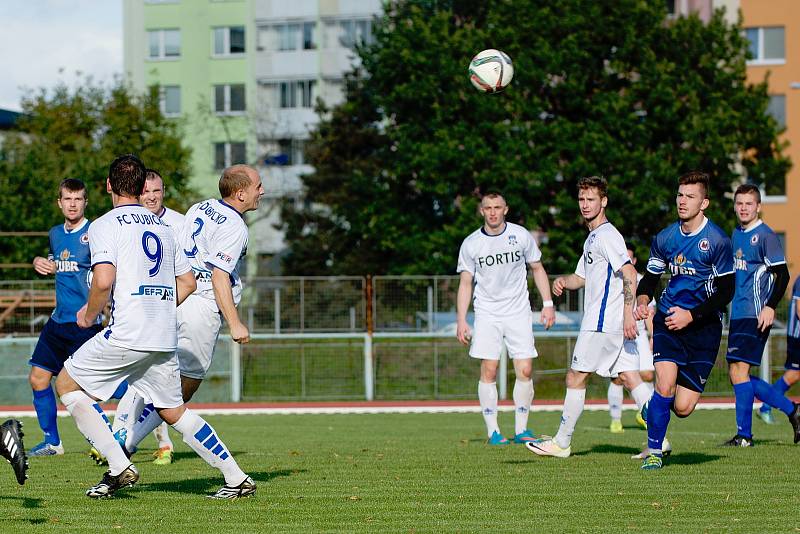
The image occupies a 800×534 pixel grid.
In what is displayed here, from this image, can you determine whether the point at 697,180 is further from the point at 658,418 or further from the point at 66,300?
the point at 66,300

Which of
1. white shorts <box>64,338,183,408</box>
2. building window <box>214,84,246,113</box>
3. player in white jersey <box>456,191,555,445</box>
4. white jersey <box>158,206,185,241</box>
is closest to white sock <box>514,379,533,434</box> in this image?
player in white jersey <box>456,191,555,445</box>

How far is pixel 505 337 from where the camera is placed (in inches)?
483

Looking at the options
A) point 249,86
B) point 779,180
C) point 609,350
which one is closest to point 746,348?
point 609,350

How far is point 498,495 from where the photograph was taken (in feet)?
25.7

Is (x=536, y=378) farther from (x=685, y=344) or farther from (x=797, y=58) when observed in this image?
(x=797, y=58)

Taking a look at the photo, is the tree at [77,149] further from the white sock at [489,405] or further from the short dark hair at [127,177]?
the short dark hair at [127,177]

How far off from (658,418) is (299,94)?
191 feet

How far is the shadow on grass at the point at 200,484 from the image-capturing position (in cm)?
818

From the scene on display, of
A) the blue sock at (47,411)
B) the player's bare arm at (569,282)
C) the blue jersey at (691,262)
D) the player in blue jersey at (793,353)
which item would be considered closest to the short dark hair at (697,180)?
the blue jersey at (691,262)

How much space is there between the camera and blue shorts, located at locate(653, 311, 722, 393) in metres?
9.27

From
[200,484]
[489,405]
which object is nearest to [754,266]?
[489,405]

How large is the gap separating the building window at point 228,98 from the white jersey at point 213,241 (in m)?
59.9

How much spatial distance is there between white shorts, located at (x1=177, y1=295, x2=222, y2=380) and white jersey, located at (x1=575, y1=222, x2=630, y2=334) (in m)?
3.25

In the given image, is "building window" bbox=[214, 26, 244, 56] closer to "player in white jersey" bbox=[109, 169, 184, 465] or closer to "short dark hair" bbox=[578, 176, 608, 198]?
"player in white jersey" bbox=[109, 169, 184, 465]
